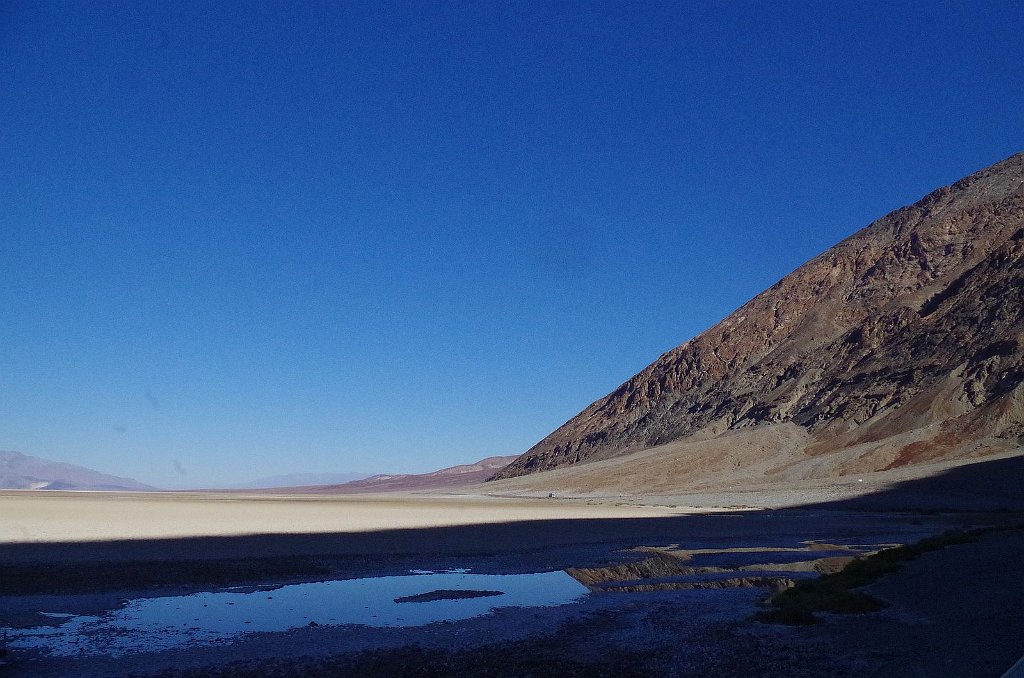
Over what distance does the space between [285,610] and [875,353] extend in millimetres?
80505

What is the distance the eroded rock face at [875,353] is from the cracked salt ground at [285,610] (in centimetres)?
5633

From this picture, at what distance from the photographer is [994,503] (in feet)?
152

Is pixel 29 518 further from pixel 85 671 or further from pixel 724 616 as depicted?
pixel 724 616

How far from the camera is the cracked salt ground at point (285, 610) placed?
35.5 ft

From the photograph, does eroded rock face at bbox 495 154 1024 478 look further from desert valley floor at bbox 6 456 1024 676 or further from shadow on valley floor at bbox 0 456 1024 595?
desert valley floor at bbox 6 456 1024 676

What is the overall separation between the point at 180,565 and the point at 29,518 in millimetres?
21040

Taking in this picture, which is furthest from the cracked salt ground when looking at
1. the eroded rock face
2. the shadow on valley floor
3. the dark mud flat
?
the eroded rock face

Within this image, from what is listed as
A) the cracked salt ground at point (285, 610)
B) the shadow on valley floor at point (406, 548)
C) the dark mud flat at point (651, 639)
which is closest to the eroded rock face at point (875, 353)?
the shadow on valley floor at point (406, 548)

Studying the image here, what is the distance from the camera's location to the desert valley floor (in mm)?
9305

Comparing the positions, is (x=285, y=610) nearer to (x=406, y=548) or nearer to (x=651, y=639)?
(x=651, y=639)

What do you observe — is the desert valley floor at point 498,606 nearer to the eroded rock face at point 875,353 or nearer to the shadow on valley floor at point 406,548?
the shadow on valley floor at point 406,548

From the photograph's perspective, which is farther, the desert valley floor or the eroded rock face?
the eroded rock face

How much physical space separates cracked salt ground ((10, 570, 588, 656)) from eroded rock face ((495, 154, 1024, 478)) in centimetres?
5633

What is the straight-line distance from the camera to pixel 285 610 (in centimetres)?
1352
